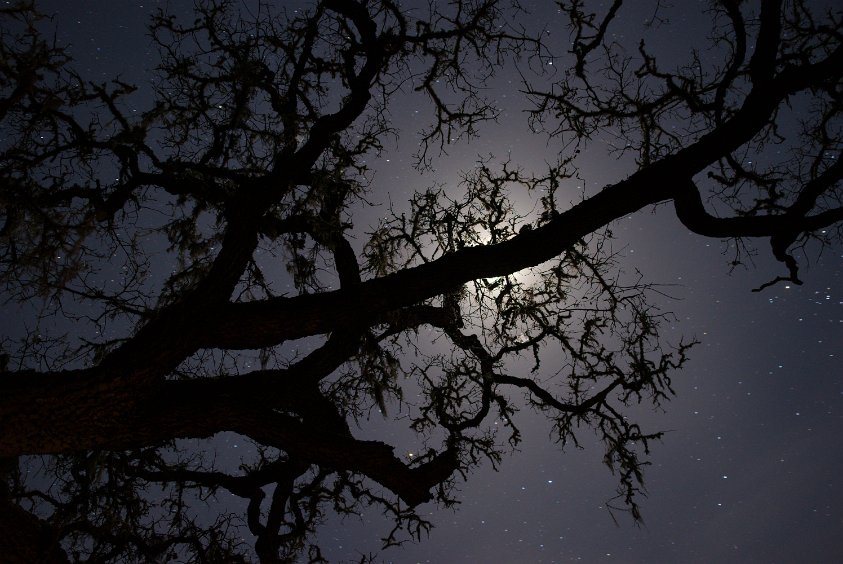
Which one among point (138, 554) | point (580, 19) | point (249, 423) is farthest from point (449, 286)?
point (138, 554)

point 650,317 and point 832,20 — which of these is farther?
point 650,317

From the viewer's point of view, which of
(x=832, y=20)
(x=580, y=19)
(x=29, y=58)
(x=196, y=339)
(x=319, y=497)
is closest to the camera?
(x=29, y=58)

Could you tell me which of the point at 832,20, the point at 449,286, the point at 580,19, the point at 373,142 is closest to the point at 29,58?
the point at 373,142

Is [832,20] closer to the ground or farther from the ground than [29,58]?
closer to the ground

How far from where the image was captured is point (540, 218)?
6.09 metres

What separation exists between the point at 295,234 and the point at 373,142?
132cm

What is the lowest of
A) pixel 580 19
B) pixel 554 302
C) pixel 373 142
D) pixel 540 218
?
pixel 554 302

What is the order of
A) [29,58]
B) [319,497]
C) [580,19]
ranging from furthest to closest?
[319,497]
[580,19]
[29,58]

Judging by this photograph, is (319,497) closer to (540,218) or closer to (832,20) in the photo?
(540,218)

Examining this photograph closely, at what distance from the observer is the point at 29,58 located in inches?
162

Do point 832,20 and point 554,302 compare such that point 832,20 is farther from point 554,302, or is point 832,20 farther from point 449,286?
point 449,286

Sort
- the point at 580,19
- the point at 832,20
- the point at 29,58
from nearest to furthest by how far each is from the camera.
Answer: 1. the point at 29,58
2. the point at 832,20
3. the point at 580,19

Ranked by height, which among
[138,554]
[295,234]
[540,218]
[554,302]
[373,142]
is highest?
[373,142]

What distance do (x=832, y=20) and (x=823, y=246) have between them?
2110 millimetres
